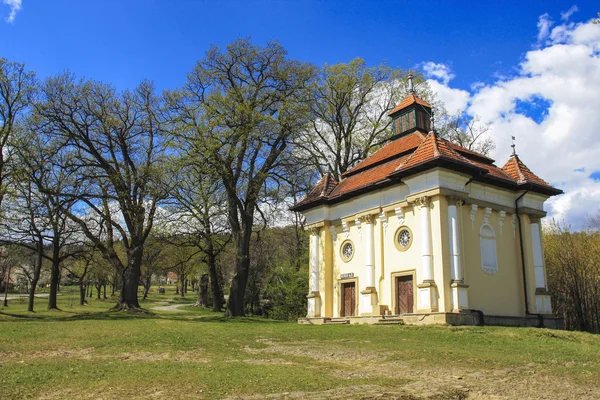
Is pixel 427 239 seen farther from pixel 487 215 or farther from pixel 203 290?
pixel 203 290

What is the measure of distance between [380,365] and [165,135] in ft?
71.5

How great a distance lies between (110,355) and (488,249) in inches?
656

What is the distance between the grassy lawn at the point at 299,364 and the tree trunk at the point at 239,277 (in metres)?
10.5

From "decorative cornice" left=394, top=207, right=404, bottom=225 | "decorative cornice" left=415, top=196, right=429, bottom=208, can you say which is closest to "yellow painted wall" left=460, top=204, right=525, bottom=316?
"decorative cornice" left=415, top=196, right=429, bottom=208

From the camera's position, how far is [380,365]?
34.0ft

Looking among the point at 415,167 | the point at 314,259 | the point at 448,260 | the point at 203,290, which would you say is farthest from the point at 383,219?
the point at 203,290

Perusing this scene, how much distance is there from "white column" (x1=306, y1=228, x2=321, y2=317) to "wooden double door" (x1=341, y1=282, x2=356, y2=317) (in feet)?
5.21

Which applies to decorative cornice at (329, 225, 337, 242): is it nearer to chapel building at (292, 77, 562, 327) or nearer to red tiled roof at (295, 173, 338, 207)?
chapel building at (292, 77, 562, 327)

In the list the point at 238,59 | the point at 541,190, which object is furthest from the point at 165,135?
the point at 541,190

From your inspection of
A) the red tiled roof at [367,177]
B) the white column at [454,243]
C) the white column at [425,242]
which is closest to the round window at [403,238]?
the white column at [425,242]

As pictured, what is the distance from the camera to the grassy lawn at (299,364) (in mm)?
7520

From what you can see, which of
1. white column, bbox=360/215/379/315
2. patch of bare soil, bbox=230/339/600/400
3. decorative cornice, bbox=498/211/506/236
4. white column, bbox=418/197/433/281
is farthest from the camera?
decorative cornice, bbox=498/211/506/236

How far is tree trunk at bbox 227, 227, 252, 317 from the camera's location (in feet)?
91.8

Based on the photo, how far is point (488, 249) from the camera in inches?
888
